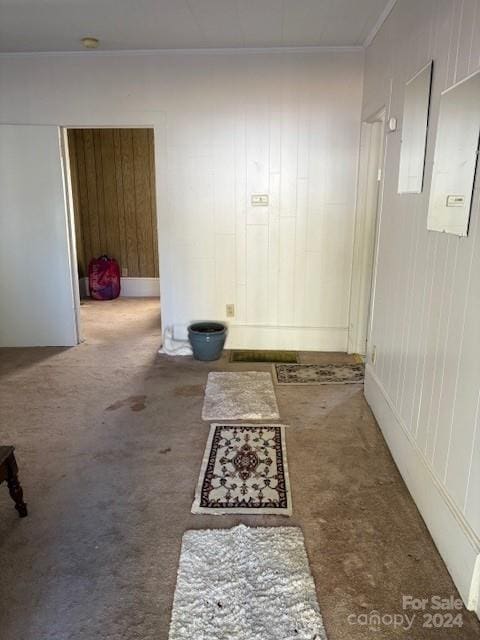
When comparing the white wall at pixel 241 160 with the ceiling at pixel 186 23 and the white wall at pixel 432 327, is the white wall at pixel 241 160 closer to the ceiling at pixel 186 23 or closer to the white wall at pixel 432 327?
the ceiling at pixel 186 23

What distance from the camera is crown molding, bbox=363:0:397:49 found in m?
2.69

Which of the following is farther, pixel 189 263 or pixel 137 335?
pixel 137 335

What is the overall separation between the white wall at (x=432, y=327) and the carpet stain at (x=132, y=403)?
5.01ft

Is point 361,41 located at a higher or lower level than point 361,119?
higher

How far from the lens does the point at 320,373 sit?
3609 mm

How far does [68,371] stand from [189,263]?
1.34m

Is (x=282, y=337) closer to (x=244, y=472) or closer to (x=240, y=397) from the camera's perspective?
(x=240, y=397)

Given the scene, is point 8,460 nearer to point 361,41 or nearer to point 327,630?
point 327,630

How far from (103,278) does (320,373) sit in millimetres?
3597

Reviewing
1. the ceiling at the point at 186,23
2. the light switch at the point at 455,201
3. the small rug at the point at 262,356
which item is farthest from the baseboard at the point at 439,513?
the ceiling at the point at 186,23

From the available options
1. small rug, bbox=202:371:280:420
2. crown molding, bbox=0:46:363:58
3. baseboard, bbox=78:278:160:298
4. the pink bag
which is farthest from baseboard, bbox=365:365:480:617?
the pink bag

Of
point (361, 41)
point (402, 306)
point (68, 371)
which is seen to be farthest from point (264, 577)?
point (361, 41)

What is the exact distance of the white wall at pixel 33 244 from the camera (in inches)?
153

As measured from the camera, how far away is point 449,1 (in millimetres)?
1826
